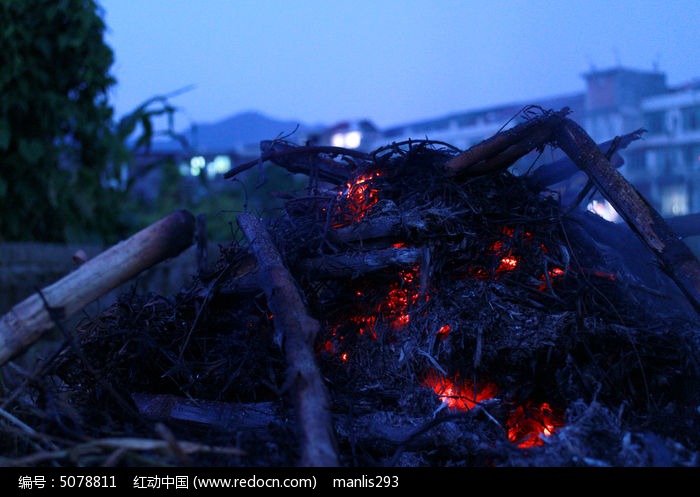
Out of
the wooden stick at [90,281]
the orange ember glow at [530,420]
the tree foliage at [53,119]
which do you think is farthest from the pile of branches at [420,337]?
the tree foliage at [53,119]

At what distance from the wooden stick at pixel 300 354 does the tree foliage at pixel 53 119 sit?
15.8 feet

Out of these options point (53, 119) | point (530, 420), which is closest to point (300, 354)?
point (530, 420)

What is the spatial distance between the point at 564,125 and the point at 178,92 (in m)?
5.52

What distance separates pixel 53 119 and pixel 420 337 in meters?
5.68

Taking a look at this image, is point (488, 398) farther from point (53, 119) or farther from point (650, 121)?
point (650, 121)

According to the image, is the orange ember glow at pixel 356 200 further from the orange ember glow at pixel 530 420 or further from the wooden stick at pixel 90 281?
the orange ember glow at pixel 530 420

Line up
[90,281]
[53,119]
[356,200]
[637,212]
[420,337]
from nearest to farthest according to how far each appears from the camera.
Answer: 1. [90,281]
2. [420,337]
3. [637,212]
4. [356,200]
5. [53,119]

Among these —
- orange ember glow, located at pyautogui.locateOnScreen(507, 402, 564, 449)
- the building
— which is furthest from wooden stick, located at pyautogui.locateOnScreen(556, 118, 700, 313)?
the building

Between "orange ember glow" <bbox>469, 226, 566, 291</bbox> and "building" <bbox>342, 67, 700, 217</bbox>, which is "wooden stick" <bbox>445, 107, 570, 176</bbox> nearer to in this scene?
"orange ember glow" <bbox>469, 226, 566, 291</bbox>

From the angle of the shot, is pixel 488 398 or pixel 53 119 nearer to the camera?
pixel 488 398

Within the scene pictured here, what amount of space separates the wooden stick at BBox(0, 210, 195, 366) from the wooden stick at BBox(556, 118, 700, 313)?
1.96 meters

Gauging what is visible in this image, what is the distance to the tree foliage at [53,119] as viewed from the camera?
643 cm

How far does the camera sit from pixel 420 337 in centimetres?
288

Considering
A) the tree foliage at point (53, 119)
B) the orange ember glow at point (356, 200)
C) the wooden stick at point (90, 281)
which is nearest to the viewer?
the wooden stick at point (90, 281)
